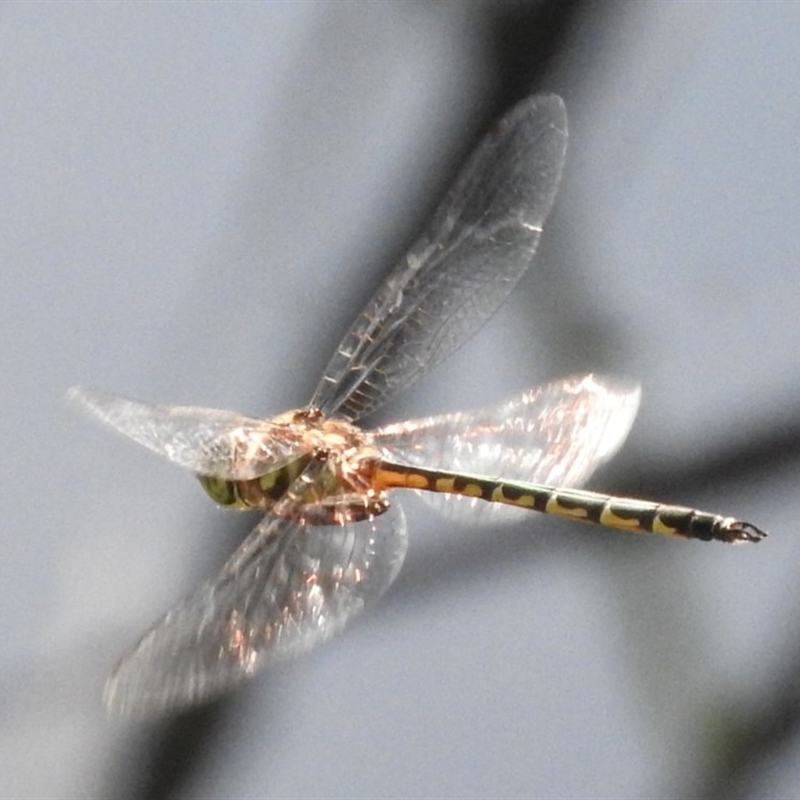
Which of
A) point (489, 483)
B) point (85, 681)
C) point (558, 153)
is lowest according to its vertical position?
point (85, 681)

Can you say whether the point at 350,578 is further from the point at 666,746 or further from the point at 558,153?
the point at 666,746

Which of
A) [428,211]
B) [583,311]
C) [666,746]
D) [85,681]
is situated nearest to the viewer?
[583,311]

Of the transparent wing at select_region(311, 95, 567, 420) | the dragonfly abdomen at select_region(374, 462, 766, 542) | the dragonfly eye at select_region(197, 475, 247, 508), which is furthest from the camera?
the transparent wing at select_region(311, 95, 567, 420)

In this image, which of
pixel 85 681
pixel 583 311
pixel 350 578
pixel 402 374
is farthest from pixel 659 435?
pixel 85 681

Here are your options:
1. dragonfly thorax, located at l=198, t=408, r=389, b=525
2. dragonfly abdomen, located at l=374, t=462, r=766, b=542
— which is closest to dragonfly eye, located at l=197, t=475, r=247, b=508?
dragonfly thorax, located at l=198, t=408, r=389, b=525

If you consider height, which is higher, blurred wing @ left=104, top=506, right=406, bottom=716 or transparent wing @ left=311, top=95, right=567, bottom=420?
transparent wing @ left=311, top=95, right=567, bottom=420

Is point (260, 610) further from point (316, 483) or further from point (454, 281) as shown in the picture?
point (454, 281)

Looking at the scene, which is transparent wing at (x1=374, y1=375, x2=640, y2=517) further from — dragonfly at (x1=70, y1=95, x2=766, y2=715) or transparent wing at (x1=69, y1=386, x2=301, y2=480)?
transparent wing at (x1=69, y1=386, x2=301, y2=480)
